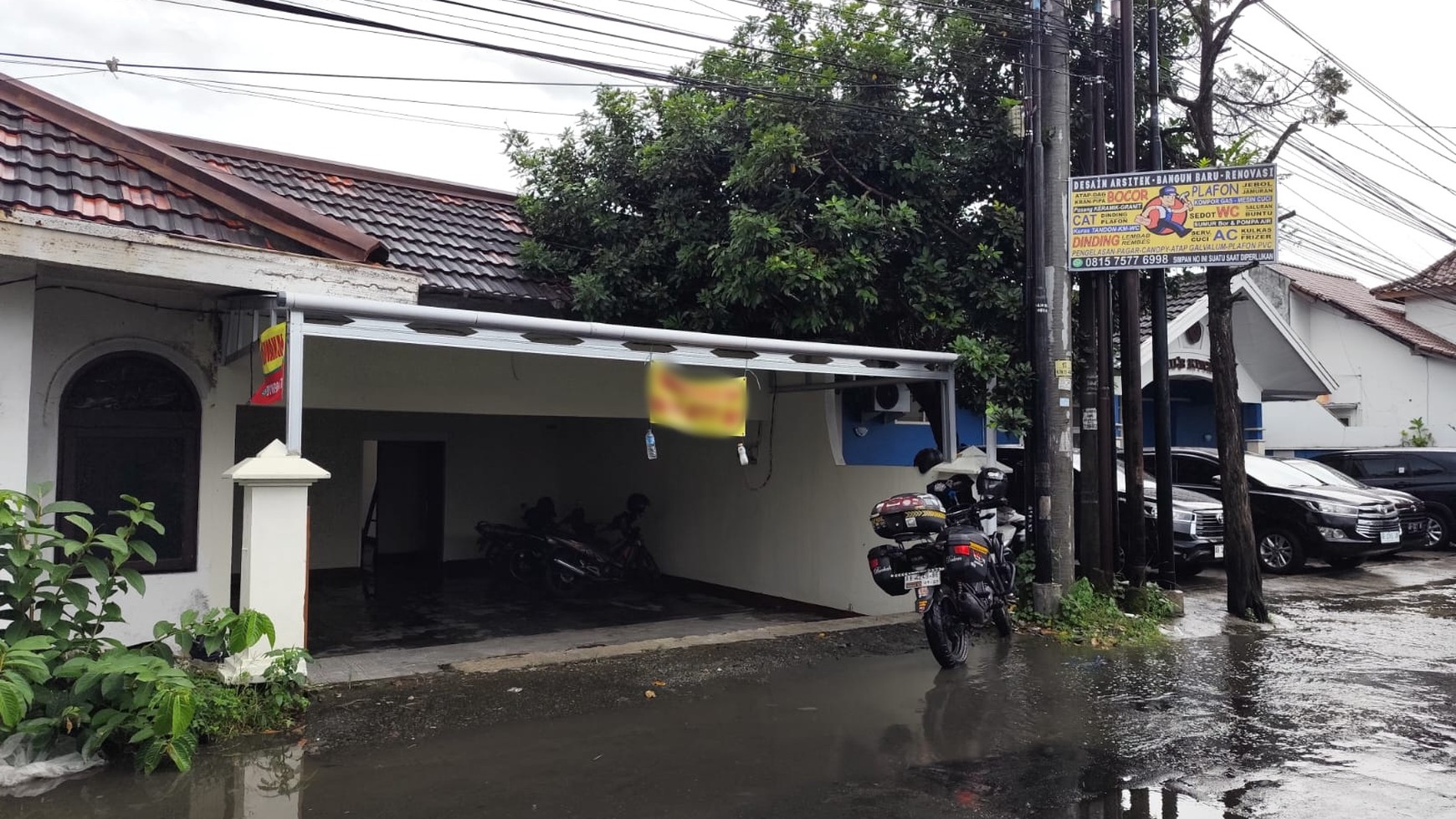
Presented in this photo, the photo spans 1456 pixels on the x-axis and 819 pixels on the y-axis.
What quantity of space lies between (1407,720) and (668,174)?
295 inches

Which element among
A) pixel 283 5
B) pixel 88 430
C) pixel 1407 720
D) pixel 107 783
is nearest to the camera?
pixel 107 783

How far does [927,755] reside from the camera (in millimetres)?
5527

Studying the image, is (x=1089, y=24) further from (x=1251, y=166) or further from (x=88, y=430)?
(x=88, y=430)

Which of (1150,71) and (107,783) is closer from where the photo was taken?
(107,783)

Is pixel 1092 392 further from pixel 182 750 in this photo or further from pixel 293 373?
pixel 182 750

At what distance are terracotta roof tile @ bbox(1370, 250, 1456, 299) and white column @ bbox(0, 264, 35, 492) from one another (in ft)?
92.4

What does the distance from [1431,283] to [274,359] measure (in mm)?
28315

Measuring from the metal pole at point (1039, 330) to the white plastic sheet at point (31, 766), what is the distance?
278 inches

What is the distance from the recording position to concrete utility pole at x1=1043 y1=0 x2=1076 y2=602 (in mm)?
8820

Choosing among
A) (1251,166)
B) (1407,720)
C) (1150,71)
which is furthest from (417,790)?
(1150,71)

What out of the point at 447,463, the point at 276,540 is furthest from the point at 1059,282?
the point at 447,463

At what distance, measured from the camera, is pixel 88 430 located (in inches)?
292

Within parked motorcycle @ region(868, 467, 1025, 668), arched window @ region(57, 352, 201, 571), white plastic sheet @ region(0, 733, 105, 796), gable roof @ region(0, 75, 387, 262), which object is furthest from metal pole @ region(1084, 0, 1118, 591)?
white plastic sheet @ region(0, 733, 105, 796)

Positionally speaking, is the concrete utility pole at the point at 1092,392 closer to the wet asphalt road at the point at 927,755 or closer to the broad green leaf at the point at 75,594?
the wet asphalt road at the point at 927,755
